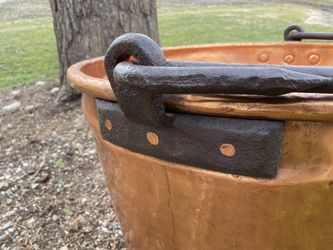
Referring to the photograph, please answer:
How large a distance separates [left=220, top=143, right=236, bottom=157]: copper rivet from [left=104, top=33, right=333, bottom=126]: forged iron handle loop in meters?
0.08

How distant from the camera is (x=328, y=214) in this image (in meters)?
0.56

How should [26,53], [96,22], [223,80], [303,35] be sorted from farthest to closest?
[26,53] → [96,22] → [303,35] → [223,80]

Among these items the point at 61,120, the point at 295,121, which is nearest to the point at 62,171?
the point at 61,120

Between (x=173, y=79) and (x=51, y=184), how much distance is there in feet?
4.84

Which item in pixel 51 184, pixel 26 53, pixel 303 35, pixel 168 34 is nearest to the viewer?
pixel 303 35

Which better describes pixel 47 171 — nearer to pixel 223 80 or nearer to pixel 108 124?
pixel 108 124

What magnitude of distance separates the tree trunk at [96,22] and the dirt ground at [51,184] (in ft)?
1.24

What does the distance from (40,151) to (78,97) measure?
1.71 ft

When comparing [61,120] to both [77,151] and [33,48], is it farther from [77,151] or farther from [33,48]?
[33,48]

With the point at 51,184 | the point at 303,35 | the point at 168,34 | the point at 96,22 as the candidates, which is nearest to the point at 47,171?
the point at 51,184

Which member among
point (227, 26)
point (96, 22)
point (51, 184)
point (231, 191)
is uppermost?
point (231, 191)

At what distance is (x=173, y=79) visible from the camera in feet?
1.51

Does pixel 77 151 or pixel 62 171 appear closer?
pixel 62 171

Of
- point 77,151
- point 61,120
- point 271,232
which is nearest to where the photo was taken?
point 271,232
